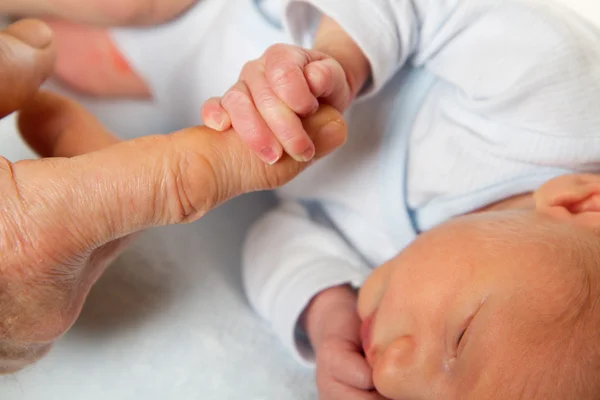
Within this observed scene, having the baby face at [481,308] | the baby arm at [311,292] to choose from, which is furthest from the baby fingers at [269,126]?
the baby arm at [311,292]

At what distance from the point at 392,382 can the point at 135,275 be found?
370mm

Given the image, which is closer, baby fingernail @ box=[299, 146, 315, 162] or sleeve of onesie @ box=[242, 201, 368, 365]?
baby fingernail @ box=[299, 146, 315, 162]

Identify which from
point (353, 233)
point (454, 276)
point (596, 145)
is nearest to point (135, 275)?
point (353, 233)

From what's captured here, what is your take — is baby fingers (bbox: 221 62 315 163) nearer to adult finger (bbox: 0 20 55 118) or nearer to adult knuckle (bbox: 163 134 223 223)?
adult knuckle (bbox: 163 134 223 223)

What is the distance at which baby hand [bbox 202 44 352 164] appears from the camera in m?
0.48

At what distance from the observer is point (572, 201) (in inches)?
22.4

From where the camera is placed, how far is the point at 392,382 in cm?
54

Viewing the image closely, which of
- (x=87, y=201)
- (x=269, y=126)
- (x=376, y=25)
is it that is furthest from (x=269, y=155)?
(x=376, y=25)

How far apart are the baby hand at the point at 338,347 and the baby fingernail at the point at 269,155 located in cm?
28

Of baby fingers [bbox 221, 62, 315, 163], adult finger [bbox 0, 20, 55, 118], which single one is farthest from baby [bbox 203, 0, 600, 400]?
adult finger [bbox 0, 20, 55, 118]

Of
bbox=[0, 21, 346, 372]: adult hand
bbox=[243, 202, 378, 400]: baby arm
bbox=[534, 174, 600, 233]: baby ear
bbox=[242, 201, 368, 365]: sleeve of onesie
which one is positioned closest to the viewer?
bbox=[0, 21, 346, 372]: adult hand

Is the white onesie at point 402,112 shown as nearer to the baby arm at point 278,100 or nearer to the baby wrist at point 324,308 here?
the baby wrist at point 324,308

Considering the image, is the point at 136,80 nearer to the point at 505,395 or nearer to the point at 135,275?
the point at 135,275

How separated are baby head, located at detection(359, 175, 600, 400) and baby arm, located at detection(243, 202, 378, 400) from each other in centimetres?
7
